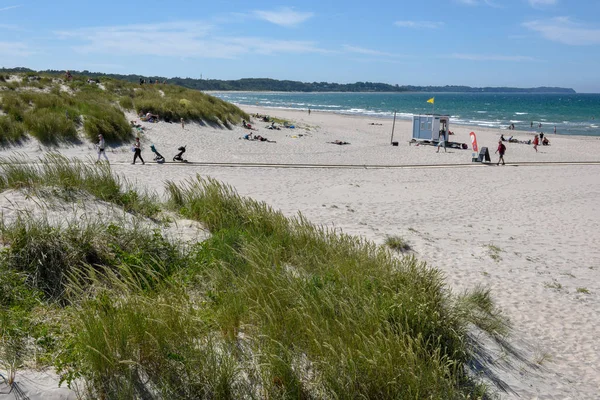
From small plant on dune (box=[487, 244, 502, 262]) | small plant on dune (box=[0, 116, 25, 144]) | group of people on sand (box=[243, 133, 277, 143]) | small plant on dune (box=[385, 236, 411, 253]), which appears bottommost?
small plant on dune (box=[487, 244, 502, 262])

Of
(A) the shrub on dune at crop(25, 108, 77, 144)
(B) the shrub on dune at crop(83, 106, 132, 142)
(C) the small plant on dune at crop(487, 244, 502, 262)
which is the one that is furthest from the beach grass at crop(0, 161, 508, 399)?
(B) the shrub on dune at crop(83, 106, 132, 142)

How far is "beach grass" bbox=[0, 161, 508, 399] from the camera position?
3713 mm

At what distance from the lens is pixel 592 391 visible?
17.6 ft

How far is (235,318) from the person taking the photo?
4.52m

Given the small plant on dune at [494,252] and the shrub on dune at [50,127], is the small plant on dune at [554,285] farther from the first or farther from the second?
the shrub on dune at [50,127]

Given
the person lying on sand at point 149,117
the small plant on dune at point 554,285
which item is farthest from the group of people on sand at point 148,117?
the small plant on dune at point 554,285

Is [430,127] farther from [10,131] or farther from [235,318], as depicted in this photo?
[235,318]

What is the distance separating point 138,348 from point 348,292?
208 centimetres

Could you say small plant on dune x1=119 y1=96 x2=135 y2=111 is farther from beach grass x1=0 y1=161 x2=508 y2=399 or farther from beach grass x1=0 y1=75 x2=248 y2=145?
beach grass x1=0 y1=161 x2=508 y2=399

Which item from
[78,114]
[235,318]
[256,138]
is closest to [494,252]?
[235,318]

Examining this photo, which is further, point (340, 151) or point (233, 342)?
point (340, 151)

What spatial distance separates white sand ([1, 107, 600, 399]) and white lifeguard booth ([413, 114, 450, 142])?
3.76m

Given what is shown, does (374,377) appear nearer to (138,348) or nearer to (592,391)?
(138,348)

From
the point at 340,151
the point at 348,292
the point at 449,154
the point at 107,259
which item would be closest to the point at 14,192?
the point at 107,259
